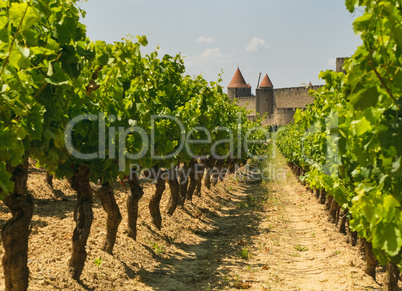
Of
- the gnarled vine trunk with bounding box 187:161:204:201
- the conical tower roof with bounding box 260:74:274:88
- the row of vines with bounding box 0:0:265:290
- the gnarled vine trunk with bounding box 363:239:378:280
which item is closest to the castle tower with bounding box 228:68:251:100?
the conical tower roof with bounding box 260:74:274:88

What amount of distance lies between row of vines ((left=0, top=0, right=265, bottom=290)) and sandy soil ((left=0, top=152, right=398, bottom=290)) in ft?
1.53

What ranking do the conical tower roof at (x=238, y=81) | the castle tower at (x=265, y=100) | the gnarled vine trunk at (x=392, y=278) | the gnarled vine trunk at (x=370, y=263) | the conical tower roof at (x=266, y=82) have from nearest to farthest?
the gnarled vine trunk at (x=392, y=278) < the gnarled vine trunk at (x=370, y=263) < the castle tower at (x=265, y=100) < the conical tower roof at (x=266, y=82) < the conical tower roof at (x=238, y=81)

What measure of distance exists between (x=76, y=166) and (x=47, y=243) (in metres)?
1.85

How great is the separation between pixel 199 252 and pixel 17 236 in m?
4.89

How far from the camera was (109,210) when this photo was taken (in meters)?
6.98

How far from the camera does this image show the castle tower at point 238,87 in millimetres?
80812

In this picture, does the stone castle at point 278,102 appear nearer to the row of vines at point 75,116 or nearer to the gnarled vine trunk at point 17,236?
the row of vines at point 75,116

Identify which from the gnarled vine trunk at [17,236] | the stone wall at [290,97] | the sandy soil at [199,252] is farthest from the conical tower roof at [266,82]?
the gnarled vine trunk at [17,236]

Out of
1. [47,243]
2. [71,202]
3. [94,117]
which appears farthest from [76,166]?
[71,202]

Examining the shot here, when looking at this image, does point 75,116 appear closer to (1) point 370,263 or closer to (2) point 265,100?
(1) point 370,263

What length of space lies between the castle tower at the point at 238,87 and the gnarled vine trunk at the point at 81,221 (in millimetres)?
75278

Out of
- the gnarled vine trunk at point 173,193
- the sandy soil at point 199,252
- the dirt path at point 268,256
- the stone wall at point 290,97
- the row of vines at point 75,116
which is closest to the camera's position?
the row of vines at point 75,116

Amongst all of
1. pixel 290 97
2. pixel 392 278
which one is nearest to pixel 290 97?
pixel 290 97

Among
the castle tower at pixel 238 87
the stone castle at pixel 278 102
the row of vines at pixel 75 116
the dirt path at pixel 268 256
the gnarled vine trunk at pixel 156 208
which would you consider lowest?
the dirt path at pixel 268 256
